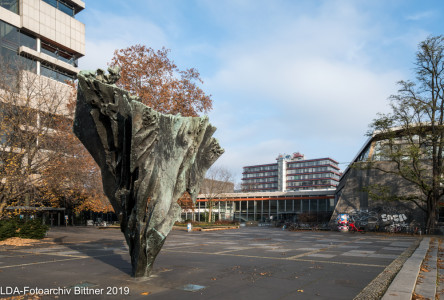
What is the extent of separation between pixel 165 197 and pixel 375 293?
5339 mm

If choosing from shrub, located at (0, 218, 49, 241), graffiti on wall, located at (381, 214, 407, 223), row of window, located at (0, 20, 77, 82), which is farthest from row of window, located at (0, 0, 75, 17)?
graffiti on wall, located at (381, 214, 407, 223)

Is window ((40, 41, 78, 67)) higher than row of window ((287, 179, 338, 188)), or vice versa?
window ((40, 41, 78, 67))

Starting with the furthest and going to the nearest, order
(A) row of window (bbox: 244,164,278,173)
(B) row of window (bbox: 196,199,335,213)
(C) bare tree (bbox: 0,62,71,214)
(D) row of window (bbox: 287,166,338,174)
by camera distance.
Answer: (A) row of window (bbox: 244,164,278,173) → (D) row of window (bbox: 287,166,338,174) → (B) row of window (bbox: 196,199,335,213) → (C) bare tree (bbox: 0,62,71,214)

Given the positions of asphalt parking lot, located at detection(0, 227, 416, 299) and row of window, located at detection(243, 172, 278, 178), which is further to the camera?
row of window, located at detection(243, 172, 278, 178)

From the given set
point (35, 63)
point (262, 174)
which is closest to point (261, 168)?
point (262, 174)

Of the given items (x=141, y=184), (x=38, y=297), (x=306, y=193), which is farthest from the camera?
(x=306, y=193)

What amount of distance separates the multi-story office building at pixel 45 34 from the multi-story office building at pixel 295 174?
112m

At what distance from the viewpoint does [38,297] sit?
6.75 m

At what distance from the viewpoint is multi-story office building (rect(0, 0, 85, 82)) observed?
4016 cm

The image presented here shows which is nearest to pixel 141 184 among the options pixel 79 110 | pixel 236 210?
pixel 79 110

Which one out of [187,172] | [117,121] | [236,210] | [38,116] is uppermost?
[38,116]

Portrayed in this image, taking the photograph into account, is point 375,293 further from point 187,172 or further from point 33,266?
point 33,266

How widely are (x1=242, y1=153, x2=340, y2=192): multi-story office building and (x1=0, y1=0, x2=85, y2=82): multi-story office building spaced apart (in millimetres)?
111795

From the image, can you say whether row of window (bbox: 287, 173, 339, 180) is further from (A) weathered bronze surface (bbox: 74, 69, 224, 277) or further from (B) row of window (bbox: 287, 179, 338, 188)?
(A) weathered bronze surface (bbox: 74, 69, 224, 277)
